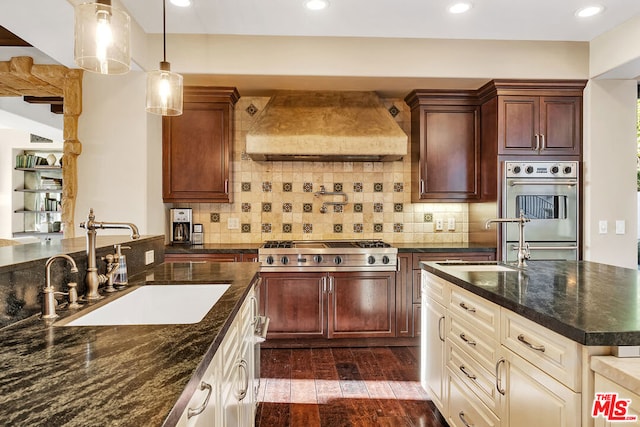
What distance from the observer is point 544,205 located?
351 centimetres

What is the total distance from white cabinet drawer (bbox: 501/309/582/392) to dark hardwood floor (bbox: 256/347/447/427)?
105cm

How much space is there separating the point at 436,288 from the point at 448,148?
76.4 inches

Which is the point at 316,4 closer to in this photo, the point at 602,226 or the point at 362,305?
the point at 362,305

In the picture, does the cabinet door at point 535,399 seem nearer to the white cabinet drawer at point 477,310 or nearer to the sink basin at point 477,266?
the white cabinet drawer at point 477,310

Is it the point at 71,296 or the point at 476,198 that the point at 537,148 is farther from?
the point at 71,296

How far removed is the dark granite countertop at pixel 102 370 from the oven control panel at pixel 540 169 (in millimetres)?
3043

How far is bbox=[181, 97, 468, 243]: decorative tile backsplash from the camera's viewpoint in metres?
4.06

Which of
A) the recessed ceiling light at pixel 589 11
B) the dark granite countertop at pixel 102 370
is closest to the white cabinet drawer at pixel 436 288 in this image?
the dark granite countertop at pixel 102 370

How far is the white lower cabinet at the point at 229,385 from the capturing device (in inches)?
37.4

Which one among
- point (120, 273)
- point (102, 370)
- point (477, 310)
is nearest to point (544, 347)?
point (477, 310)

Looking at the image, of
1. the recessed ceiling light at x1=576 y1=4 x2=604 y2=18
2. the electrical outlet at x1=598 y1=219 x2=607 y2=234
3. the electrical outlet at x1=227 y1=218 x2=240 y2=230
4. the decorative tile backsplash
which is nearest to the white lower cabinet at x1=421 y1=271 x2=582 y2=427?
the decorative tile backsplash

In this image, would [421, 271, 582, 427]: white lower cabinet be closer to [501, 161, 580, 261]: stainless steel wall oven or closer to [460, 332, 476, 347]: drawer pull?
[460, 332, 476, 347]: drawer pull

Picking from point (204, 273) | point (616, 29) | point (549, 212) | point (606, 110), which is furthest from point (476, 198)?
point (204, 273)

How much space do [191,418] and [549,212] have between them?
11.6 ft
